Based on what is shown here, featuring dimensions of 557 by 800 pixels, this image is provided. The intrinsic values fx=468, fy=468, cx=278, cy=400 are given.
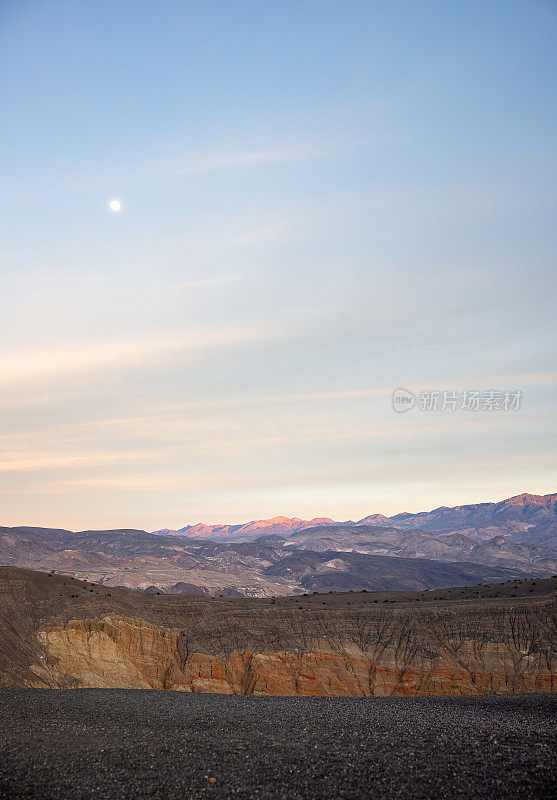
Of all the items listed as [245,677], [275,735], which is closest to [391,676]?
[245,677]

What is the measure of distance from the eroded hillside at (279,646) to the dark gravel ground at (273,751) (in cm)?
2223

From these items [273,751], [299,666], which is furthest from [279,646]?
[273,751]

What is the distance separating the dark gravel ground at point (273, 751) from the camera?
12.8m

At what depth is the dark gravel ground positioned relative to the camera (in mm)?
12797

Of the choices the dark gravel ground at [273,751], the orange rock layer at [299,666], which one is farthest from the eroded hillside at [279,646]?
the dark gravel ground at [273,751]

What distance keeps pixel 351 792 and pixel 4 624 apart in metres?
39.6

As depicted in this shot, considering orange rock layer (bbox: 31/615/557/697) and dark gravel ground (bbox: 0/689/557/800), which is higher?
dark gravel ground (bbox: 0/689/557/800)

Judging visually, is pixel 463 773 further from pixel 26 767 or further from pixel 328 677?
pixel 328 677

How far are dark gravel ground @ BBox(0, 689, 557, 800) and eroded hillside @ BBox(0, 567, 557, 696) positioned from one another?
→ 22226 millimetres

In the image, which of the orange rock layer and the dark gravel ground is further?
the orange rock layer

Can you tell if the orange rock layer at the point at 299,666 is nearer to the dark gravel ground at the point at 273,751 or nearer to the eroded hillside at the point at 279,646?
the eroded hillside at the point at 279,646

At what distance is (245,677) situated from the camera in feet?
144

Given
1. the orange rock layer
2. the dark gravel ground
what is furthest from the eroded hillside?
the dark gravel ground

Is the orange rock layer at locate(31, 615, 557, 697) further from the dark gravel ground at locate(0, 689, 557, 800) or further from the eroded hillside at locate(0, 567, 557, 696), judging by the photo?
the dark gravel ground at locate(0, 689, 557, 800)
